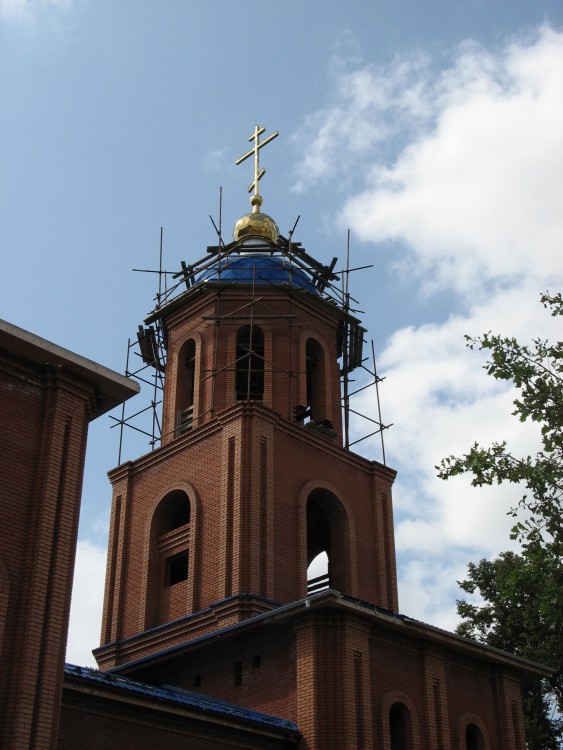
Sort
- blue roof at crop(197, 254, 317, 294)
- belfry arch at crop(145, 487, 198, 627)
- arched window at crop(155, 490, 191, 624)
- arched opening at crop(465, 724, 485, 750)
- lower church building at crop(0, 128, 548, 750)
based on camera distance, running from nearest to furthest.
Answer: lower church building at crop(0, 128, 548, 750) → arched opening at crop(465, 724, 485, 750) → belfry arch at crop(145, 487, 198, 627) → arched window at crop(155, 490, 191, 624) → blue roof at crop(197, 254, 317, 294)

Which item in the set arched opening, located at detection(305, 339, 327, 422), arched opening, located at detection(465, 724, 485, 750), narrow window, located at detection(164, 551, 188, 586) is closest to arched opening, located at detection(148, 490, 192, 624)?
narrow window, located at detection(164, 551, 188, 586)

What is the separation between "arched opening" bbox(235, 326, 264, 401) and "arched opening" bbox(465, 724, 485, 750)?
7290 mm

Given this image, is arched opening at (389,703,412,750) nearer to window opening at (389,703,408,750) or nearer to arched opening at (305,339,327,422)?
window opening at (389,703,408,750)

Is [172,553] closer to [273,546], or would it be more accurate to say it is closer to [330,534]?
[273,546]

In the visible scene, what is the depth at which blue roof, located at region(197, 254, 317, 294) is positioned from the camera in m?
21.4

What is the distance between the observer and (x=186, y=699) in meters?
14.2

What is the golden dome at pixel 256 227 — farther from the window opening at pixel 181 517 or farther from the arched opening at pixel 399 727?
the arched opening at pixel 399 727

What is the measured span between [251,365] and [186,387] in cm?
164

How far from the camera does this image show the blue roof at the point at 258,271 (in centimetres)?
2138

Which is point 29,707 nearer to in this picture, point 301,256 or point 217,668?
point 217,668

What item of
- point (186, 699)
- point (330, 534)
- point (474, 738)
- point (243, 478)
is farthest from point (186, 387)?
point (474, 738)

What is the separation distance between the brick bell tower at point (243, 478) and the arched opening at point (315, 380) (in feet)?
0.09

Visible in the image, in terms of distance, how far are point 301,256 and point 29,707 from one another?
14.6 meters

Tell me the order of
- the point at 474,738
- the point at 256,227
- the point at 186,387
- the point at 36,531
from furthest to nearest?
the point at 256,227, the point at 186,387, the point at 474,738, the point at 36,531
